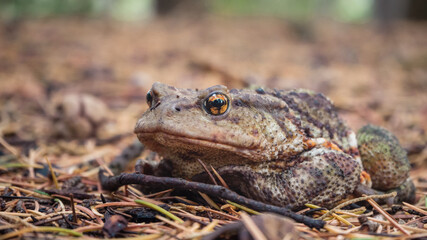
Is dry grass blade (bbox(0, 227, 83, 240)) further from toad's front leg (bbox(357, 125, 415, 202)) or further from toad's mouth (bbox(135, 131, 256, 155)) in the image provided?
toad's front leg (bbox(357, 125, 415, 202))

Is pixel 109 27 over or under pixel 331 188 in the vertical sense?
over

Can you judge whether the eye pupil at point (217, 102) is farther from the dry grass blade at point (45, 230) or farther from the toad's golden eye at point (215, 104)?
the dry grass blade at point (45, 230)

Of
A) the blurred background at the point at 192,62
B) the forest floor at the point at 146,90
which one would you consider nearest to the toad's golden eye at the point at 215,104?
the forest floor at the point at 146,90

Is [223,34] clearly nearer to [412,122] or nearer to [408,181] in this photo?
[412,122]

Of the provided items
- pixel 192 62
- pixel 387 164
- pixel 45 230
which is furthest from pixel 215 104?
pixel 192 62

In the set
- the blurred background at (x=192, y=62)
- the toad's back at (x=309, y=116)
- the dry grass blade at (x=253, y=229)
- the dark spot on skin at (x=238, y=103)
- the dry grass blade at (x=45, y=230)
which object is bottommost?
the dry grass blade at (x=45, y=230)

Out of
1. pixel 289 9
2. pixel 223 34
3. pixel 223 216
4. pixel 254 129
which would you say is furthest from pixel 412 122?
pixel 289 9

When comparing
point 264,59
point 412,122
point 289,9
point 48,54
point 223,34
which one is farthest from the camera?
point 289,9
